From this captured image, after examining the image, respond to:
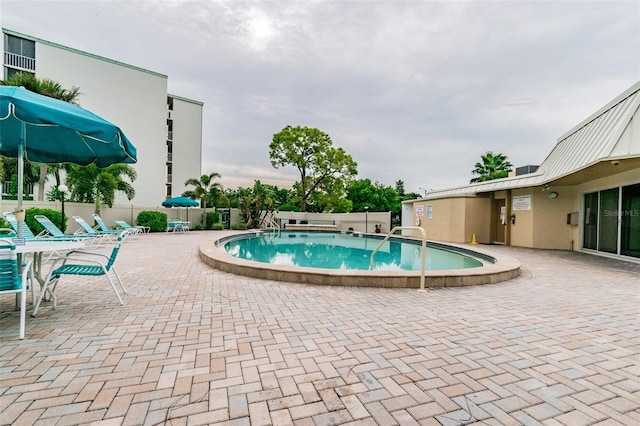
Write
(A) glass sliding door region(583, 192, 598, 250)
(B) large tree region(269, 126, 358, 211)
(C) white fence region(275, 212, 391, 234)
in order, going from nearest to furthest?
(A) glass sliding door region(583, 192, 598, 250), (C) white fence region(275, 212, 391, 234), (B) large tree region(269, 126, 358, 211)

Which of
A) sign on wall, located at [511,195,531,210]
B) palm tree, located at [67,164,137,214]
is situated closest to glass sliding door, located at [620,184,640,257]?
sign on wall, located at [511,195,531,210]

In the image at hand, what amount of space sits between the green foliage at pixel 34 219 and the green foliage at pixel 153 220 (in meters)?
4.55

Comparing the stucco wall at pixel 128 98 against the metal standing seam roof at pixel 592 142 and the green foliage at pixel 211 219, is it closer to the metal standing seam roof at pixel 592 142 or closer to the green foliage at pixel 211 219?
the green foliage at pixel 211 219

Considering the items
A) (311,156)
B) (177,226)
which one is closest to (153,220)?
(177,226)

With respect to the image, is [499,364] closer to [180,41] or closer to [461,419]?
[461,419]

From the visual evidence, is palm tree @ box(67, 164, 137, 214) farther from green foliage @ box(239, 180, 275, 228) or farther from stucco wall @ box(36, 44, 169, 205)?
stucco wall @ box(36, 44, 169, 205)

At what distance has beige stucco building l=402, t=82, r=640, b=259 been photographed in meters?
6.63

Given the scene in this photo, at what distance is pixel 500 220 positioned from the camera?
41.1 ft

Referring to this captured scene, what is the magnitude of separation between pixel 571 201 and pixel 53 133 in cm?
1351

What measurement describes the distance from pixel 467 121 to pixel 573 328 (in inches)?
583

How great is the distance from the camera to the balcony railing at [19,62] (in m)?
19.7

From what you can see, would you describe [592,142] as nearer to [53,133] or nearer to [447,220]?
[447,220]

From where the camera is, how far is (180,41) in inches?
444

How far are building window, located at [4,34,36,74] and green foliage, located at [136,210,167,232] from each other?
48.7 feet
